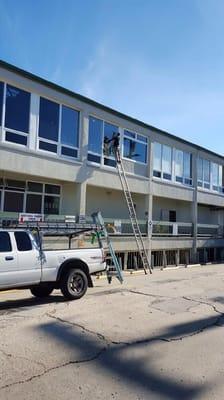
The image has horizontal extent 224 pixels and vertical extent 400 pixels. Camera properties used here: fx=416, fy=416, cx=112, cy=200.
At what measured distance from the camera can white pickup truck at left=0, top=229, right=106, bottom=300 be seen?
9656 mm

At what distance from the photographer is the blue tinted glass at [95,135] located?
19766 millimetres

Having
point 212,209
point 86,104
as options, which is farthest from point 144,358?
point 212,209

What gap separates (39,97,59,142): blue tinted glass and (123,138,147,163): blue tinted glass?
5061 millimetres

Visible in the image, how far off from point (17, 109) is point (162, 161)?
1088 cm

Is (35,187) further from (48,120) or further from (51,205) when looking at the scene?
(48,120)

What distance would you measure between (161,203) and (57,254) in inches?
648

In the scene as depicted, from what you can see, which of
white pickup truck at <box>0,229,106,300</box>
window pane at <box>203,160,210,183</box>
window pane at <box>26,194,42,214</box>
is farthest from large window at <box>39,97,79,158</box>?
window pane at <box>203,160,210,183</box>

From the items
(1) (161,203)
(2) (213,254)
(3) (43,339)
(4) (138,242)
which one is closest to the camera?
(3) (43,339)

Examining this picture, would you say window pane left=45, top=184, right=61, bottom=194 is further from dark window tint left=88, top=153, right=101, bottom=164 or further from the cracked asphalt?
the cracked asphalt

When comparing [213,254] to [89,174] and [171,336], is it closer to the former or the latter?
[89,174]

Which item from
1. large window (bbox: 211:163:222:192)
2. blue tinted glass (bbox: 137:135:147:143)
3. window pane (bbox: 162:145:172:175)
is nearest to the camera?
blue tinted glass (bbox: 137:135:147:143)

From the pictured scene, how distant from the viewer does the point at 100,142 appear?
66.4ft

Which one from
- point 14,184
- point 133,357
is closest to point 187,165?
point 14,184

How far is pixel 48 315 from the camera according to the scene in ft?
29.0
